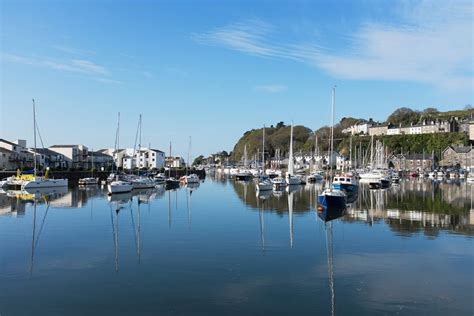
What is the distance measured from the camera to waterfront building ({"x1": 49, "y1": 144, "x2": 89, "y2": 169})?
115562 mm

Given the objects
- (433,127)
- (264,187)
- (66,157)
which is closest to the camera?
(264,187)

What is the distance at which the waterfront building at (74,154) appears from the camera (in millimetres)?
115562

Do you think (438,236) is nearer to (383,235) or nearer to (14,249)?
(383,235)

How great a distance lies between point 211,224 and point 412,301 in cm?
1675

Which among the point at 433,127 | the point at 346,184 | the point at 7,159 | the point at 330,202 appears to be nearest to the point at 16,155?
the point at 7,159

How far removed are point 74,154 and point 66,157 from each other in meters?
2.82

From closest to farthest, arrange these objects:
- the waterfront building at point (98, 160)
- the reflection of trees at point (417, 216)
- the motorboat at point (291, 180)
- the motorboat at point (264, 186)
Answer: the reflection of trees at point (417, 216) → the motorboat at point (264, 186) → the motorboat at point (291, 180) → the waterfront building at point (98, 160)

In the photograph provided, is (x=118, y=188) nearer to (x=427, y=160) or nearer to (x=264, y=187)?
(x=264, y=187)

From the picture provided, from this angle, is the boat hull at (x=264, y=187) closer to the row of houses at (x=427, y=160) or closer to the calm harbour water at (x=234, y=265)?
the calm harbour water at (x=234, y=265)

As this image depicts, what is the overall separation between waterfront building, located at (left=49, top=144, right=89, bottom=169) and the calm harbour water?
8775 cm

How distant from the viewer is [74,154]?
11725 centimetres

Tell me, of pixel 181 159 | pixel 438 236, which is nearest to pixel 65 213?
pixel 438 236

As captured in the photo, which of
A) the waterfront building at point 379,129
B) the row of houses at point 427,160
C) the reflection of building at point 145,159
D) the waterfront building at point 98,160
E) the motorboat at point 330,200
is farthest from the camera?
the waterfront building at point 379,129

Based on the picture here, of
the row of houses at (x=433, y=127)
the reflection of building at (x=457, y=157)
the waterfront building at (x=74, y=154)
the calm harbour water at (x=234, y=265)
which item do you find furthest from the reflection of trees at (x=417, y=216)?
the row of houses at (x=433, y=127)
